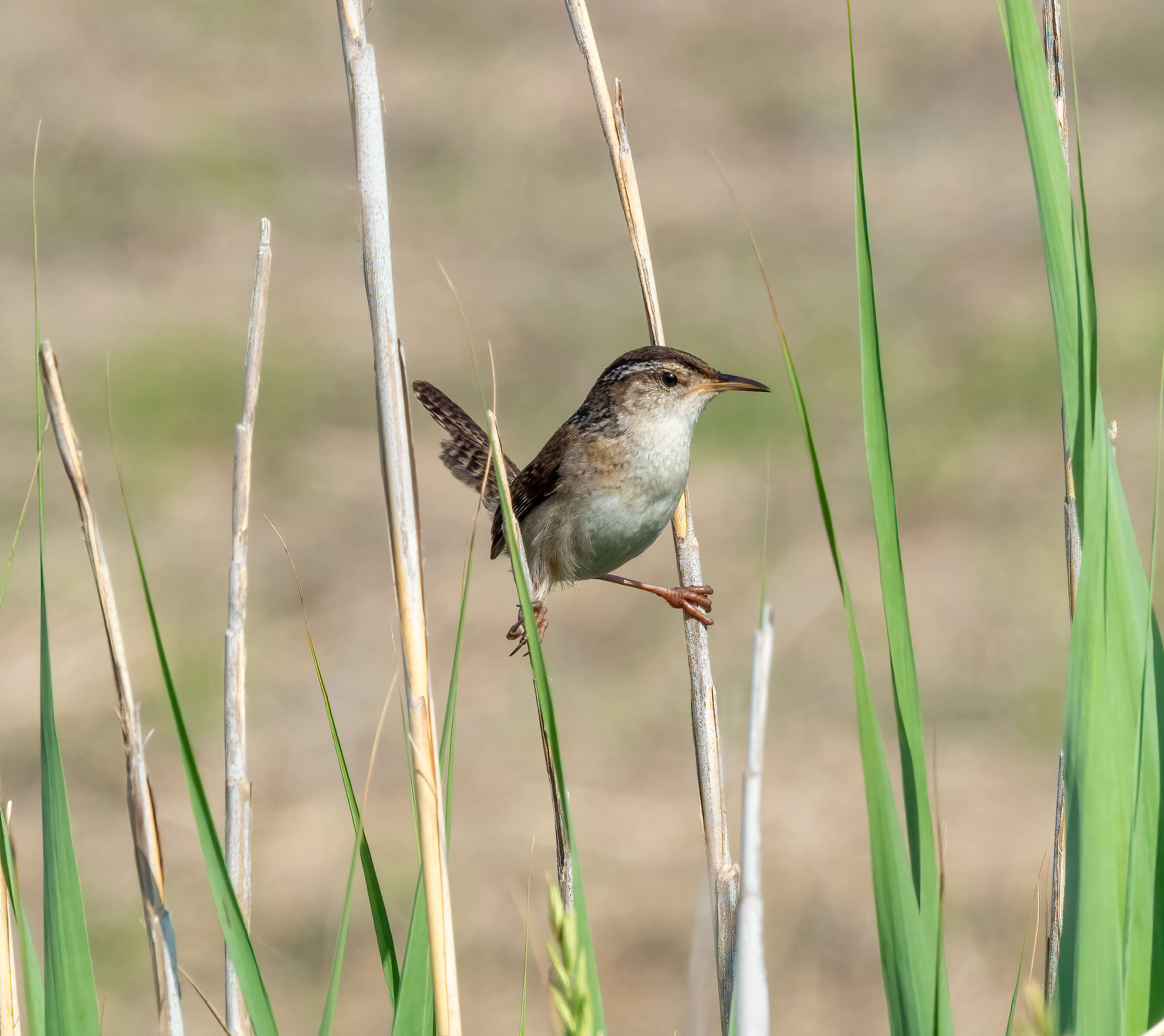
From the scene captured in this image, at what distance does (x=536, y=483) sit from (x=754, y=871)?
2254 mm

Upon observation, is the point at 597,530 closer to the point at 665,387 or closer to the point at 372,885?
the point at 665,387

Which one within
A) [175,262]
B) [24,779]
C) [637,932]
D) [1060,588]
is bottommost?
[637,932]

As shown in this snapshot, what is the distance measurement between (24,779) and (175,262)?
641 centimetres

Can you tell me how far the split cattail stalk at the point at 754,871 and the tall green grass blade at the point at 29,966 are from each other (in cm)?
79

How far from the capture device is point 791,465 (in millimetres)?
11164

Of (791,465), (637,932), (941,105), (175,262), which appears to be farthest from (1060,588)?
(175,262)

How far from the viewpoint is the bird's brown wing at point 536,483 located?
318cm

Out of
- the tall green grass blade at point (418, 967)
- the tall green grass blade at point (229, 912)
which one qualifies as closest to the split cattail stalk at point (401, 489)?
the tall green grass blade at point (418, 967)

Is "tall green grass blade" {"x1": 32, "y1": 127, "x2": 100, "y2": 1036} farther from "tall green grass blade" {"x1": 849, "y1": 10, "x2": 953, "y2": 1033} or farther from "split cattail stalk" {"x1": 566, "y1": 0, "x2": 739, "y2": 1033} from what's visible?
"tall green grass blade" {"x1": 849, "y1": 10, "x2": 953, "y2": 1033}

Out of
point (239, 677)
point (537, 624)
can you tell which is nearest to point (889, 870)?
point (239, 677)

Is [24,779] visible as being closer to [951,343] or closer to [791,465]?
[791,465]

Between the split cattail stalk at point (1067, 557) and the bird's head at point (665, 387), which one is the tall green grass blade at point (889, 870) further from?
the bird's head at point (665, 387)

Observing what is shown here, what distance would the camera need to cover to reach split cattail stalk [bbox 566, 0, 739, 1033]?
1.71m

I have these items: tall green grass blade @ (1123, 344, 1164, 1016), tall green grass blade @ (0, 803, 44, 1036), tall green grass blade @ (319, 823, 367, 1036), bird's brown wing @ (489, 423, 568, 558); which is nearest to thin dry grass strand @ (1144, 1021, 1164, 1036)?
tall green grass blade @ (1123, 344, 1164, 1016)
